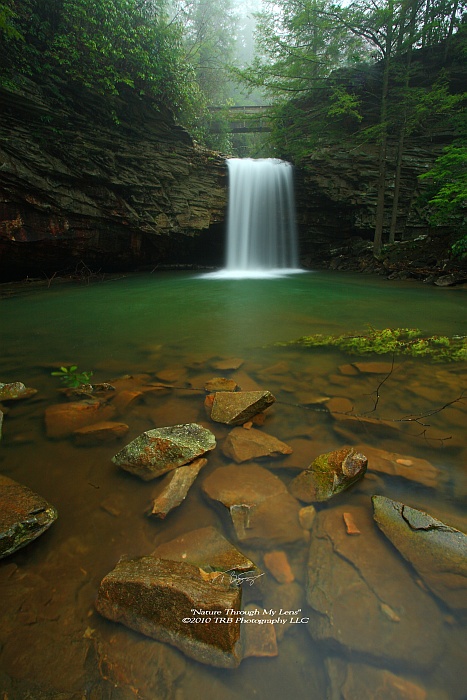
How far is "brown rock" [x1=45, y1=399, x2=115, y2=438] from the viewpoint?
90.5 inches

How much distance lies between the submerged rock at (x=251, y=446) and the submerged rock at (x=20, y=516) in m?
1.03

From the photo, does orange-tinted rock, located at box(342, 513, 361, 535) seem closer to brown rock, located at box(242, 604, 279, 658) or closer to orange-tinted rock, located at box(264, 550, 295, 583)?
orange-tinted rock, located at box(264, 550, 295, 583)

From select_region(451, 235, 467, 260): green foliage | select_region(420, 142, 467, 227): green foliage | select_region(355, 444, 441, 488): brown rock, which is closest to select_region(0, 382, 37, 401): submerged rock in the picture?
select_region(355, 444, 441, 488): brown rock

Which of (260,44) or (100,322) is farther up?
(260,44)

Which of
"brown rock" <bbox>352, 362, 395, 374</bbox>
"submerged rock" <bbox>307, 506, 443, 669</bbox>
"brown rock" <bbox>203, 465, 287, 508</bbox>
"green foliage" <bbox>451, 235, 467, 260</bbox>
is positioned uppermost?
"green foliage" <bbox>451, 235, 467, 260</bbox>

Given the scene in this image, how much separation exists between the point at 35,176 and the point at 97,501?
38.0ft

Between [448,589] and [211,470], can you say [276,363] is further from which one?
[448,589]

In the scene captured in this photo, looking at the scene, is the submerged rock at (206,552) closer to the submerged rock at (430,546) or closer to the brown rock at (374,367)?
the submerged rock at (430,546)

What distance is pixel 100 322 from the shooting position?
5.92 meters

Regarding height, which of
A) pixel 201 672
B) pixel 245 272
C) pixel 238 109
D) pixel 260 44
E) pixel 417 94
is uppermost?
pixel 238 109

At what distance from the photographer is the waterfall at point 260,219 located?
1545 cm

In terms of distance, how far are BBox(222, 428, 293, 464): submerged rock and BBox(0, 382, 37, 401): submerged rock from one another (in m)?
1.95

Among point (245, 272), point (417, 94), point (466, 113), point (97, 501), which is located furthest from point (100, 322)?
point (466, 113)

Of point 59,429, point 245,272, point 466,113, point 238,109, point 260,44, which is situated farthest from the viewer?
point 238,109
